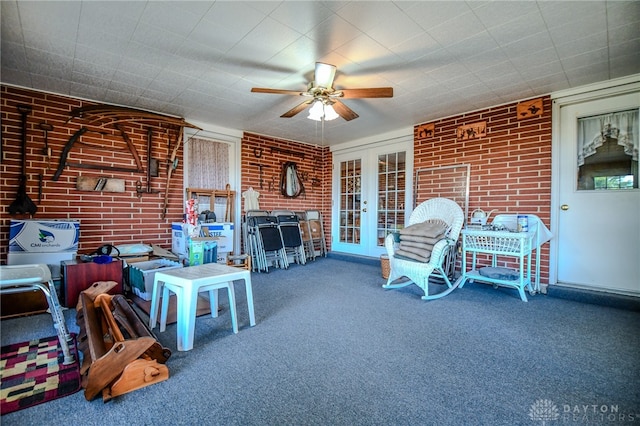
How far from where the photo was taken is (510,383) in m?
1.60

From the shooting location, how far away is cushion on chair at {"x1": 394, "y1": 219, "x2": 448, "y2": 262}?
10.7ft

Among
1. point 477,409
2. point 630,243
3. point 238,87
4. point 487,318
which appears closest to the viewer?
point 477,409

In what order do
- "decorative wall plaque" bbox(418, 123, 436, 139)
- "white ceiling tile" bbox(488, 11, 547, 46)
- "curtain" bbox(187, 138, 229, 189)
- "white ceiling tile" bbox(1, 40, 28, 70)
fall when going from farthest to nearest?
"curtain" bbox(187, 138, 229, 189) < "decorative wall plaque" bbox(418, 123, 436, 139) < "white ceiling tile" bbox(1, 40, 28, 70) < "white ceiling tile" bbox(488, 11, 547, 46)

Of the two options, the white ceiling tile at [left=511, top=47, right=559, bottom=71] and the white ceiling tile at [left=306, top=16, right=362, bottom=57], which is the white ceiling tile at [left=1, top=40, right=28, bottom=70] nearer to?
the white ceiling tile at [left=306, top=16, right=362, bottom=57]

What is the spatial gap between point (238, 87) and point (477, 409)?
3342mm

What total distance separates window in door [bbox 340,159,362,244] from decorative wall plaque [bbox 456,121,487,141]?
1.94m

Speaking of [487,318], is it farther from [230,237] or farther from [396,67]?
[230,237]

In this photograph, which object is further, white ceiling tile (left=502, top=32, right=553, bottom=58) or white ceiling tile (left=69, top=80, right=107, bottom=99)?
white ceiling tile (left=69, top=80, right=107, bottom=99)

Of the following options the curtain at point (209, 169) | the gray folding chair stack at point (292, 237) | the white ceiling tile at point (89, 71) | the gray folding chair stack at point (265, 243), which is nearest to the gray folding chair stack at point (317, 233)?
the gray folding chair stack at point (292, 237)

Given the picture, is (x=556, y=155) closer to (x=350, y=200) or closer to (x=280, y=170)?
(x=350, y=200)

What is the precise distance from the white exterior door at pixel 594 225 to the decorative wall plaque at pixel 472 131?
2.55 ft

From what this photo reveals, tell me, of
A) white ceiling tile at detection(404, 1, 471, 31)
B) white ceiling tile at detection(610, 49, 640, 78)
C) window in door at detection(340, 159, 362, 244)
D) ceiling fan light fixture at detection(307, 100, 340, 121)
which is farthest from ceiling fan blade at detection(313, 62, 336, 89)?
window in door at detection(340, 159, 362, 244)

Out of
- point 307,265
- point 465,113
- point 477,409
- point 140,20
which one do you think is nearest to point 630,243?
point 465,113

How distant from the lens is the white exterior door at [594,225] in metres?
2.90
